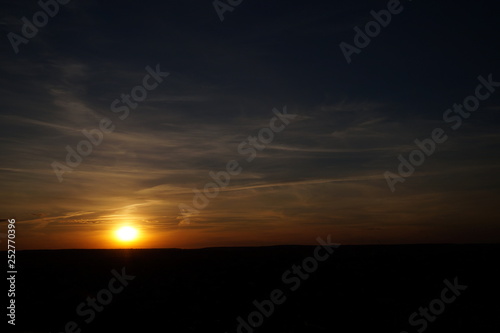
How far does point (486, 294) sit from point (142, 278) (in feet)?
64.6

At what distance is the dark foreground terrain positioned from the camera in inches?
754

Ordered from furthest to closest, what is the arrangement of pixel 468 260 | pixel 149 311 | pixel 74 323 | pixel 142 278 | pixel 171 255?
pixel 171 255, pixel 142 278, pixel 468 260, pixel 149 311, pixel 74 323

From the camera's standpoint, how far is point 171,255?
35.5 meters

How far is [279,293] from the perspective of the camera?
74.2 ft

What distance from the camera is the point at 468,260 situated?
84.3 ft

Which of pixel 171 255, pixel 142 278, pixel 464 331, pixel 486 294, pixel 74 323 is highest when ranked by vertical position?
pixel 171 255

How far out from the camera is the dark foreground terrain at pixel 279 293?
62.8ft

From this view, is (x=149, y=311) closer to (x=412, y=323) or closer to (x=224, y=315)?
(x=224, y=315)

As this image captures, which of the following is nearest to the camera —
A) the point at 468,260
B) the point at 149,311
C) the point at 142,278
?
the point at 149,311

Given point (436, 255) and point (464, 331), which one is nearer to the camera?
point (464, 331)

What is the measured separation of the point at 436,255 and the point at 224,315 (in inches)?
584

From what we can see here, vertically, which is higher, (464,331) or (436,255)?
(436,255)

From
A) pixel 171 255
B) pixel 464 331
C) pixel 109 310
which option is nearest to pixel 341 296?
pixel 464 331

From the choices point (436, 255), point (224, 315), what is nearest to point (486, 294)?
point (436, 255)
